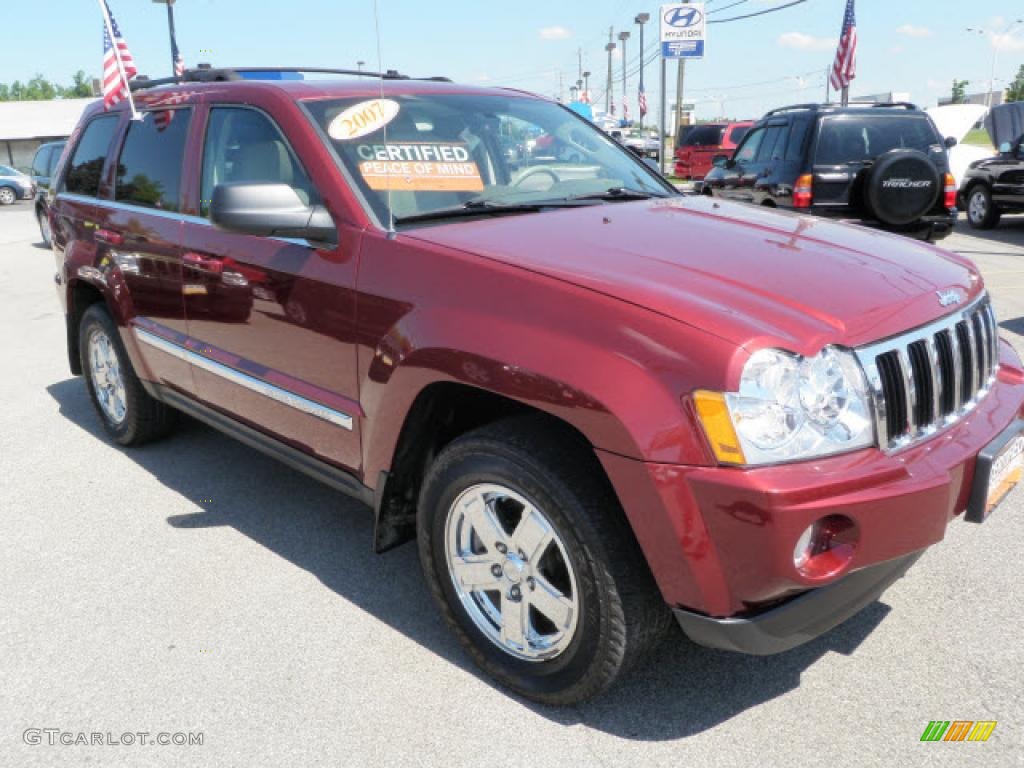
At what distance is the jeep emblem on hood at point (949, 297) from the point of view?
8.25 ft

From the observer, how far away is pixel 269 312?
10.5ft

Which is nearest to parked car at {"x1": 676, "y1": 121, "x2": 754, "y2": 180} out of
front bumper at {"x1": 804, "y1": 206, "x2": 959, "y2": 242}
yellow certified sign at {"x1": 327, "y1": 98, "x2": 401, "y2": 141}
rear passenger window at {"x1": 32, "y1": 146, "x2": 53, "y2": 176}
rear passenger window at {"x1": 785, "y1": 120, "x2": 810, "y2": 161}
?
rear passenger window at {"x1": 785, "y1": 120, "x2": 810, "y2": 161}

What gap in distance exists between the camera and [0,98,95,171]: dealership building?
5338 centimetres

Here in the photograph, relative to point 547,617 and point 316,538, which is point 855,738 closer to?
point 547,617

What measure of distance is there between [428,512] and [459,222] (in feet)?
3.17

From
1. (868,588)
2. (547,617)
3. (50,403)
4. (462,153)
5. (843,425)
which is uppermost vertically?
(462,153)

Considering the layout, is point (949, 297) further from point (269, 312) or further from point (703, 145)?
point (703, 145)

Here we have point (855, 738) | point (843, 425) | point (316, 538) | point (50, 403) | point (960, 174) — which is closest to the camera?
point (843, 425)

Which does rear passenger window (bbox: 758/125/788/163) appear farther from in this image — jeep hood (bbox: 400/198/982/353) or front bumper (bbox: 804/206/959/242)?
jeep hood (bbox: 400/198/982/353)

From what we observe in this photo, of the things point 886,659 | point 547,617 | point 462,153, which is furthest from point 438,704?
point 462,153

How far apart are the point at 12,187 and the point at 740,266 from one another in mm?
35114

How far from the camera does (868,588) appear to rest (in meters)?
2.24

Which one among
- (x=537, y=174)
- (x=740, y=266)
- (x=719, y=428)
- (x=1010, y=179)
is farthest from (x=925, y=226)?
(x=719, y=428)

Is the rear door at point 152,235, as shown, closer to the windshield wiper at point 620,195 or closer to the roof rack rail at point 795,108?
the windshield wiper at point 620,195
